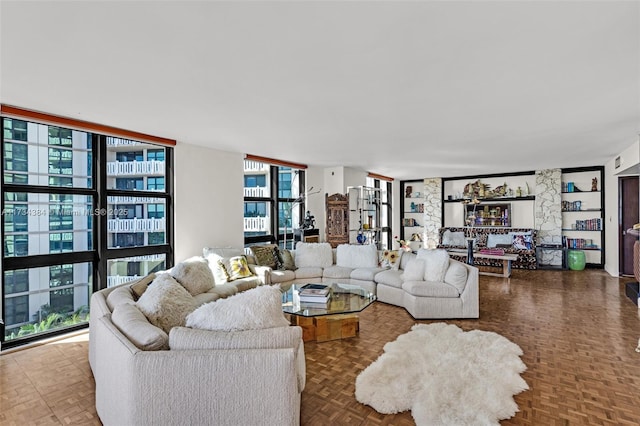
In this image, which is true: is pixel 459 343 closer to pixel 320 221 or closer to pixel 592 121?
pixel 592 121

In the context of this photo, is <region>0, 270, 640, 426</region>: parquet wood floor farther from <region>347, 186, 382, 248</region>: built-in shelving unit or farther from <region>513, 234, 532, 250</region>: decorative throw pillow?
<region>347, 186, 382, 248</region>: built-in shelving unit

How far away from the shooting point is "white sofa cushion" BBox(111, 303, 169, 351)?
6.23ft

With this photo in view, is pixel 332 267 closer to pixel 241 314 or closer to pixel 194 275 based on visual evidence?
pixel 194 275

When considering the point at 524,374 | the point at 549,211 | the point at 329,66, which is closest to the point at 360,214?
the point at 549,211

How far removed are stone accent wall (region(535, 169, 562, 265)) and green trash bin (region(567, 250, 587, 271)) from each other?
1.02 feet

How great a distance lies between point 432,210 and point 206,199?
22.8 feet

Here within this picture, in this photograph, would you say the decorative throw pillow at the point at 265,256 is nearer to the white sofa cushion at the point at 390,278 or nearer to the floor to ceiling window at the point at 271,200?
the floor to ceiling window at the point at 271,200

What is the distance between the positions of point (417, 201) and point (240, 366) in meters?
9.66

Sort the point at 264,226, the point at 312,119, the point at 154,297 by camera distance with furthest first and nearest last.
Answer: the point at 264,226 < the point at 312,119 < the point at 154,297

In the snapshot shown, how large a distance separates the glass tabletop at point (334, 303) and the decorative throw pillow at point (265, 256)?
1.27 meters

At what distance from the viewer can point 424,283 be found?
4414 mm

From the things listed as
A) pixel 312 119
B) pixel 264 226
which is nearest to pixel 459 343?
pixel 312 119

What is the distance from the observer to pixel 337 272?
5582mm

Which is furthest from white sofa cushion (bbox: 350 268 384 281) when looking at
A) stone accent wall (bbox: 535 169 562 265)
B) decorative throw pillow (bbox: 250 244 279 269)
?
stone accent wall (bbox: 535 169 562 265)
